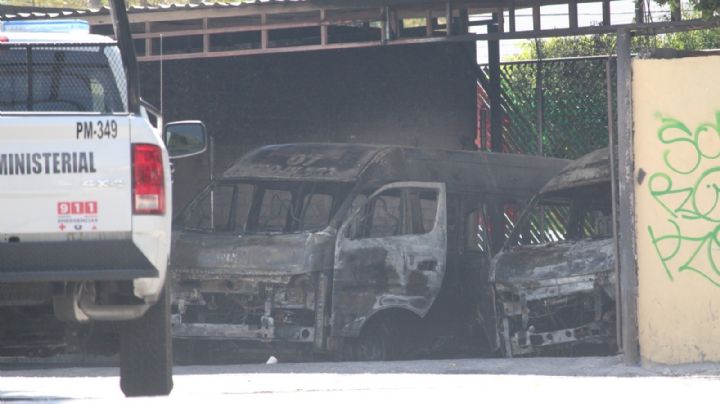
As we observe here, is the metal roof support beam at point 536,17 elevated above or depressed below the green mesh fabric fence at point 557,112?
above

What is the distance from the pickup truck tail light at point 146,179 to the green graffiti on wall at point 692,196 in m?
5.13

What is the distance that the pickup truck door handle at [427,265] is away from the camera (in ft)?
47.1

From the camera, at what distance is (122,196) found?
24.6ft

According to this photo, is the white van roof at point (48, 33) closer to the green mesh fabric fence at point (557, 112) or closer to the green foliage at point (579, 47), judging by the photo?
the green mesh fabric fence at point (557, 112)

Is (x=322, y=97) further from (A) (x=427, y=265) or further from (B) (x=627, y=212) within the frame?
(B) (x=627, y=212)

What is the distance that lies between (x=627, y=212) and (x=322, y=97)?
9428 millimetres

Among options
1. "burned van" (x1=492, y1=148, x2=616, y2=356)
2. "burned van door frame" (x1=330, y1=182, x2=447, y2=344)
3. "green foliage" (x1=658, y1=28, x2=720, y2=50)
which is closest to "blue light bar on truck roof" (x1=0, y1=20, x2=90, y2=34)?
"burned van door frame" (x1=330, y1=182, x2=447, y2=344)

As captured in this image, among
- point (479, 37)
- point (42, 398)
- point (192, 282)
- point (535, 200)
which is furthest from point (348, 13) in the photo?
point (42, 398)

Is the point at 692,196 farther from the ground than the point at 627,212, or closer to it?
farther from the ground

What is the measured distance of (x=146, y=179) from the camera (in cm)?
755

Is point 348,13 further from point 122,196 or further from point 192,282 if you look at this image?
point 122,196

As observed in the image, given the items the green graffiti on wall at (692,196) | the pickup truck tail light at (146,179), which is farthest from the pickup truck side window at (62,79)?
the green graffiti on wall at (692,196)

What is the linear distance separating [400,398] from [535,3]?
24.5 ft

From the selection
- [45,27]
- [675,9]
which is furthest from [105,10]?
[45,27]
